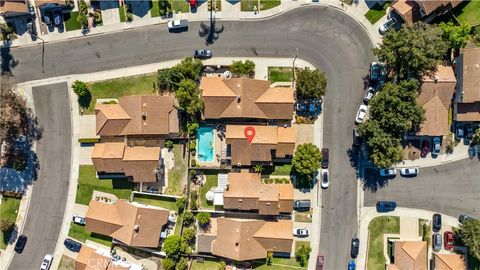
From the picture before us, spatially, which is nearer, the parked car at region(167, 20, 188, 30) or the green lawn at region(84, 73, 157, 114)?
the parked car at region(167, 20, 188, 30)

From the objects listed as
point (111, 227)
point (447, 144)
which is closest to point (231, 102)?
point (111, 227)

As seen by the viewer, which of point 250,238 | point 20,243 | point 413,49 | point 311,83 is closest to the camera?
point 413,49

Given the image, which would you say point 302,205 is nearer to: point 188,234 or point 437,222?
point 188,234

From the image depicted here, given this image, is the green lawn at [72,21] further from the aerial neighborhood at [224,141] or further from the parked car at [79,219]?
the parked car at [79,219]

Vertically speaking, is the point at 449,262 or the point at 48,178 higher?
the point at 48,178

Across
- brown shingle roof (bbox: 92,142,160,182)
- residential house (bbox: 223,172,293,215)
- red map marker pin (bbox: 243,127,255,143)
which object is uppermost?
red map marker pin (bbox: 243,127,255,143)

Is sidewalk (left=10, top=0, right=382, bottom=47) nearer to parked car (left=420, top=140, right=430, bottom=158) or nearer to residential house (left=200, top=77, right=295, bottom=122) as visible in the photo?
residential house (left=200, top=77, right=295, bottom=122)

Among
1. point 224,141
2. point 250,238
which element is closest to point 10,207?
point 224,141

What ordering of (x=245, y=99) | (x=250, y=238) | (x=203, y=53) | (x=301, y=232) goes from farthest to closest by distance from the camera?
(x=301, y=232)
(x=203, y=53)
(x=250, y=238)
(x=245, y=99)

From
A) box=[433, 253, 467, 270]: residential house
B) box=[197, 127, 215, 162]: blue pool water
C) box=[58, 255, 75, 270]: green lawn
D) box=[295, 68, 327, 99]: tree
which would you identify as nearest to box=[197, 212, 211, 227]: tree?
box=[197, 127, 215, 162]: blue pool water
